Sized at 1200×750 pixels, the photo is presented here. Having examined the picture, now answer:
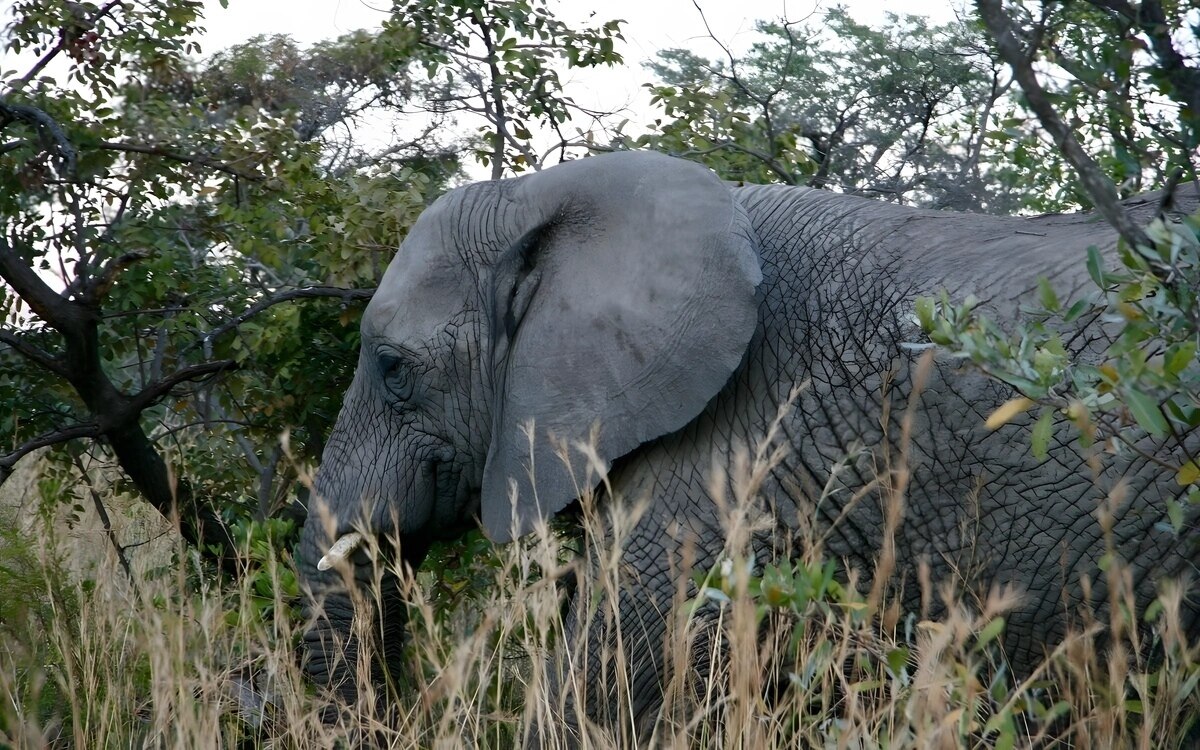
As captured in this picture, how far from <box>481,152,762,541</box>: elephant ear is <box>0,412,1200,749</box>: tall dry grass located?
0.75 feet

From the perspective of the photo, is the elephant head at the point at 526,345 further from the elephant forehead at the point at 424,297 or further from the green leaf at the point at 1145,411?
the green leaf at the point at 1145,411

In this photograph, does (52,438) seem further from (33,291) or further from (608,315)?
(608,315)

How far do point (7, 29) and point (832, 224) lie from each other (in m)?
3.57

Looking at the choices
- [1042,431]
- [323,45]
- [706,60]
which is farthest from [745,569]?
[323,45]

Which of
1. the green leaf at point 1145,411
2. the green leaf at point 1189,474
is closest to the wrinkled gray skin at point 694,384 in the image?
the green leaf at point 1189,474

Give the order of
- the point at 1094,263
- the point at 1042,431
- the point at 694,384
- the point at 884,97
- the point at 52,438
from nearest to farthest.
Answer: the point at 1094,263 < the point at 1042,431 < the point at 694,384 < the point at 52,438 < the point at 884,97

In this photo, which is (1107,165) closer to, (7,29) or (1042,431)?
(1042,431)

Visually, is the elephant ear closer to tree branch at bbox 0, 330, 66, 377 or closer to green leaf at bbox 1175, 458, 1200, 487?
green leaf at bbox 1175, 458, 1200, 487

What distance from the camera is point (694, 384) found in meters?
3.58

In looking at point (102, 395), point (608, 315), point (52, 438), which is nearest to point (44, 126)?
point (102, 395)

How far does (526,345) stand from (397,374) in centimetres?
43

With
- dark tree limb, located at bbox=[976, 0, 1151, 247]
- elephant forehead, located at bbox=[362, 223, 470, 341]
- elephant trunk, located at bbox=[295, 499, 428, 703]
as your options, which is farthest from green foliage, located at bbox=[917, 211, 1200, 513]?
elephant trunk, located at bbox=[295, 499, 428, 703]

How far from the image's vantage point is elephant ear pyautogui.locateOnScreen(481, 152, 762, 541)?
3604mm

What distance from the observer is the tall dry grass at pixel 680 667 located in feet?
7.32
